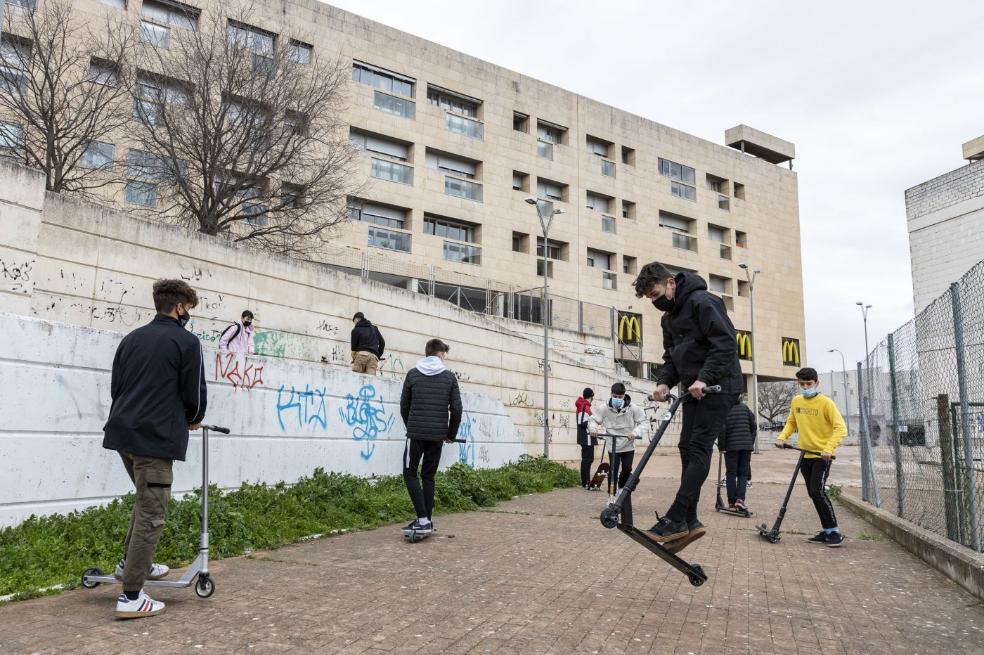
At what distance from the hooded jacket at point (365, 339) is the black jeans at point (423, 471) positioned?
20.4ft

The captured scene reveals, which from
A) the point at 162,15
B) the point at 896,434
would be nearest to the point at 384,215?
the point at 162,15

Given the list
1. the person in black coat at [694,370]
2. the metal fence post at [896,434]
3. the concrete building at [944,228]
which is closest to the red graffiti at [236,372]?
the person in black coat at [694,370]

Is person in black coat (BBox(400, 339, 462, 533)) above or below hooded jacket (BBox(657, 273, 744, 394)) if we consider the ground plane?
below

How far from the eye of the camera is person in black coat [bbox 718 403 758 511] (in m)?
9.95

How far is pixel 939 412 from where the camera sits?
21.0ft

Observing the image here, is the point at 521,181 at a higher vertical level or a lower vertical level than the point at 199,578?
higher

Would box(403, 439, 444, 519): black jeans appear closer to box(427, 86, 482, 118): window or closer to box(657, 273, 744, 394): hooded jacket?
box(657, 273, 744, 394): hooded jacket

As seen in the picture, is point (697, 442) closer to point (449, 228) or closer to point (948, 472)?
point (948, 472)

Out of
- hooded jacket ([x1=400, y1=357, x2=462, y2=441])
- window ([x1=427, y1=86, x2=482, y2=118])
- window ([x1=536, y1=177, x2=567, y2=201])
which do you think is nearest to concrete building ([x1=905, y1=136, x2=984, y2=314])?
window ([x1=536, y1=177, x2=567, y2=201])

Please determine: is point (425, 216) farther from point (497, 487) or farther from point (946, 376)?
point (946, 376)

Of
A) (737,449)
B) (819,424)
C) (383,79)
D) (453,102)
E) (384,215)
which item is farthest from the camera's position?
(453,102)

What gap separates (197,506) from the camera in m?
6.37

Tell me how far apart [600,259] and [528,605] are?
3554 cm

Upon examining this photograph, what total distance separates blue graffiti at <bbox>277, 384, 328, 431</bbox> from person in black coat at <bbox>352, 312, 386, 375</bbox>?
391 centimetres
